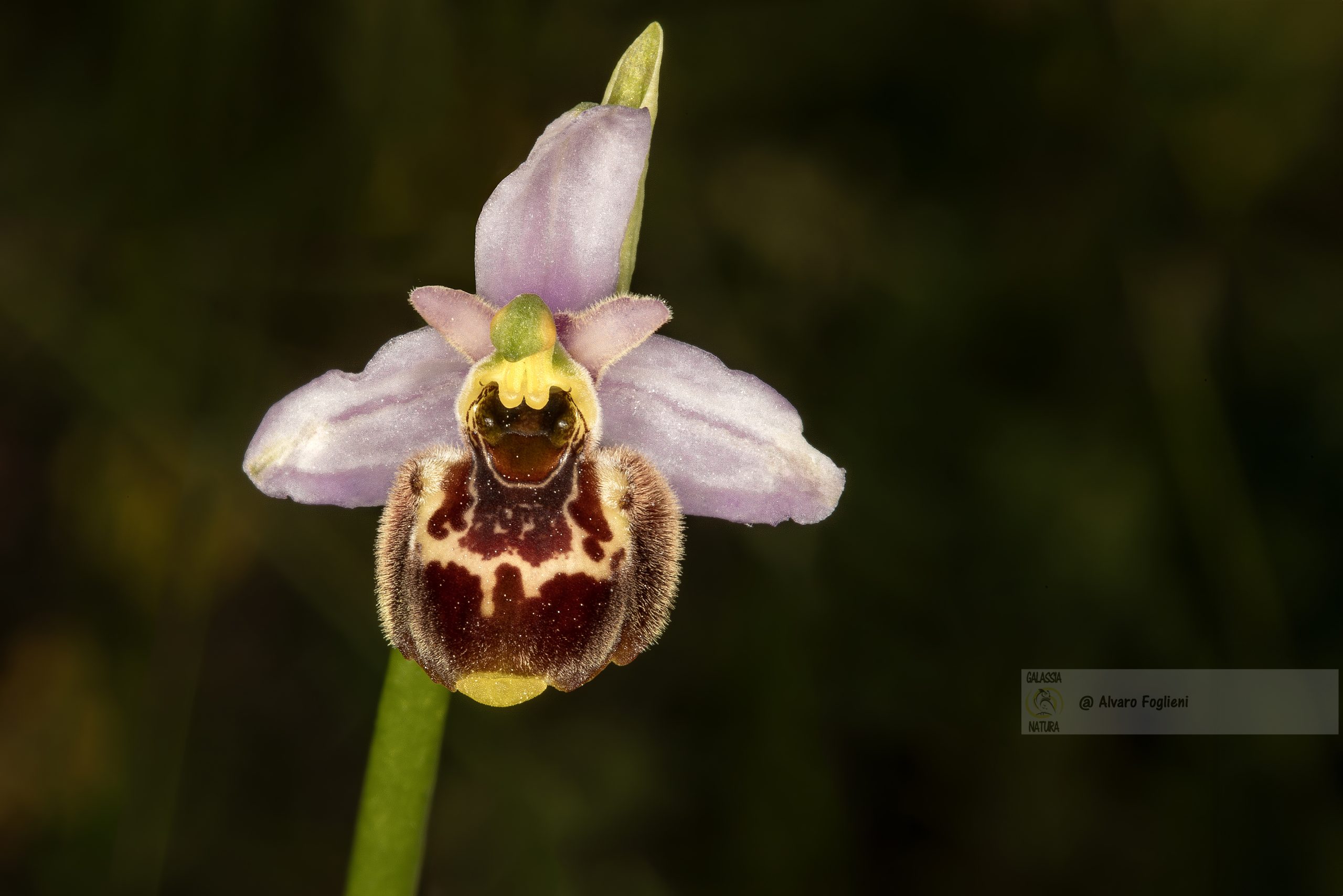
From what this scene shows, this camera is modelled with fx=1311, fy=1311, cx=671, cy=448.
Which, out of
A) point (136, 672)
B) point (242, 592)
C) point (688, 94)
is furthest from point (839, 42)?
point (136, 672)

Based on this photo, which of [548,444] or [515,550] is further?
[548,444]

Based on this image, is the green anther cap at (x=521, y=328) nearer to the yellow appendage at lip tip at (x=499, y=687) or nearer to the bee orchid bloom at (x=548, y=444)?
the bee orchid bloom at (x=548, y=444)

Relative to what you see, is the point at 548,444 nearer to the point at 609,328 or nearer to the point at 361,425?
the point at 609,328

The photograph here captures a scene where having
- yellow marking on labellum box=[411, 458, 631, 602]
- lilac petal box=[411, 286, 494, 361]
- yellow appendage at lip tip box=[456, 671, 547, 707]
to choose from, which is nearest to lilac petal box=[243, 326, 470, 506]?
lilac petal box=[411, 286, 494, 361]

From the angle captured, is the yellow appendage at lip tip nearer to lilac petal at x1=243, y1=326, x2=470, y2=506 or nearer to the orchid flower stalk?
the orchid flower stalk

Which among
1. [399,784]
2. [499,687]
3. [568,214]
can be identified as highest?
[568,214]

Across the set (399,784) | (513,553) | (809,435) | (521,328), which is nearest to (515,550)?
(513,553)

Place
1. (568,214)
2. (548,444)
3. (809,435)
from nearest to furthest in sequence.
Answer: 1. (568,214)
2. (548,444)
3. (809,435)
